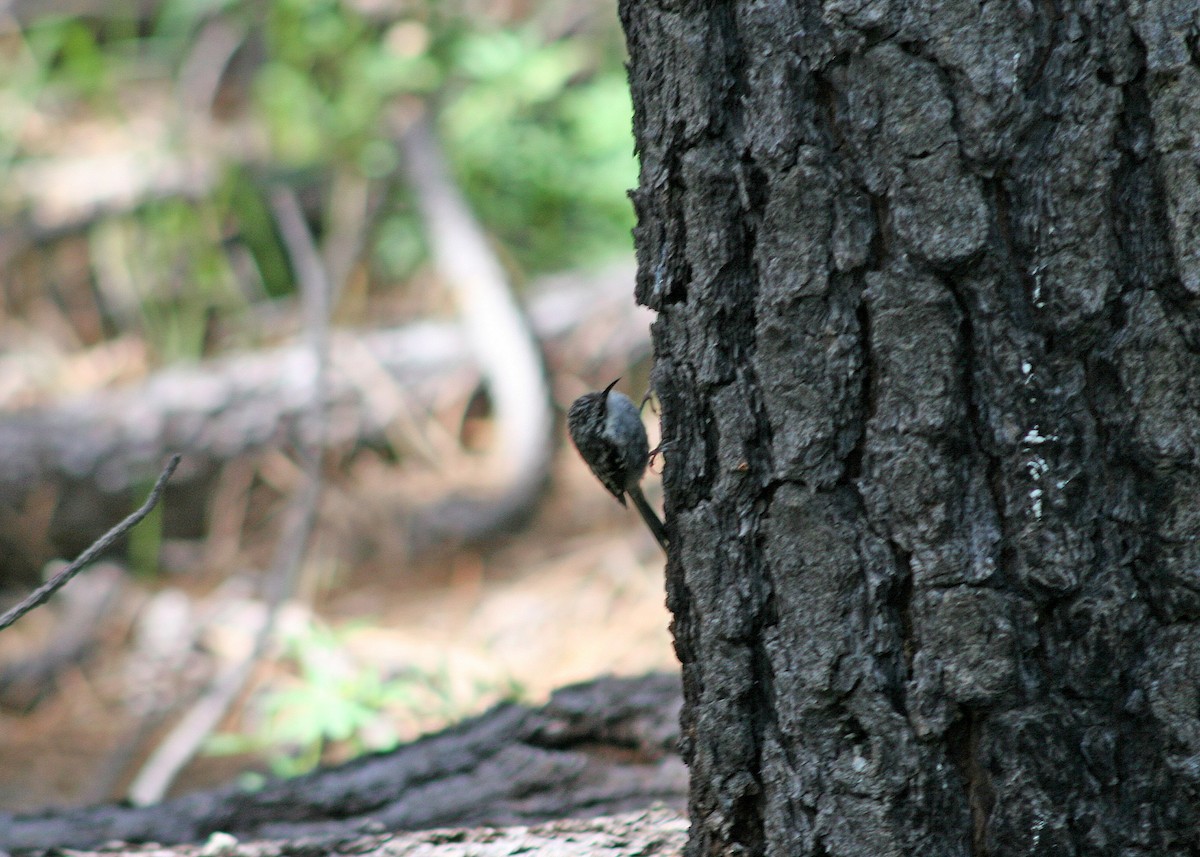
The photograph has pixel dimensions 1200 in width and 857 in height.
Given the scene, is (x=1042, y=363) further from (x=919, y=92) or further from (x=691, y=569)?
(x=691, y=569)

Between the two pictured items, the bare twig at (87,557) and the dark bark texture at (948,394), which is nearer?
the dark bark texture at (948,394)

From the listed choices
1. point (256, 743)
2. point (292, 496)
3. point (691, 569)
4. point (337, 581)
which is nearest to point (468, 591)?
point (337, 581)

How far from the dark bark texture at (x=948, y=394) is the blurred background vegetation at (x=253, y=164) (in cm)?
401

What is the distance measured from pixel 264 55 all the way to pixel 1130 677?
754 centimetres

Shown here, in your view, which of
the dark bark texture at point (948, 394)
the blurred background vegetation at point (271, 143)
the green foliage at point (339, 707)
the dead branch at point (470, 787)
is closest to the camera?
the dark bark texture at point (948, 394)

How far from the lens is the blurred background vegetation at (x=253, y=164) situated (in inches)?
255

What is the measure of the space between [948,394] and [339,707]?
8.57 feet

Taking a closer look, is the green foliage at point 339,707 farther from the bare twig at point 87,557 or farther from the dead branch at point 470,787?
the bare twig at point 87,557

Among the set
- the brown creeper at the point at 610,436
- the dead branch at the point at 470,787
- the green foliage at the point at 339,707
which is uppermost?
the brown creeper at the point at 610,436

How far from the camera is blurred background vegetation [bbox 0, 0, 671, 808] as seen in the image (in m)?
6.46

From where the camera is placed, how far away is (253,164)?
6.79 meters

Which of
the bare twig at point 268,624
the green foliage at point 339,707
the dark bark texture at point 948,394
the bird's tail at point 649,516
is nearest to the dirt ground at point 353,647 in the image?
the green foliage at point 339,707

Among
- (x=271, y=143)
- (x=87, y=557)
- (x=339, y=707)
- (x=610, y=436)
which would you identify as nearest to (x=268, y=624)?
(x=339, y=707)

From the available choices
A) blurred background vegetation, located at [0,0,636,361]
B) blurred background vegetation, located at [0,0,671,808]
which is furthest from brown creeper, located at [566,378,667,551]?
blurred background vegetation, located at [0,0,636,361]
